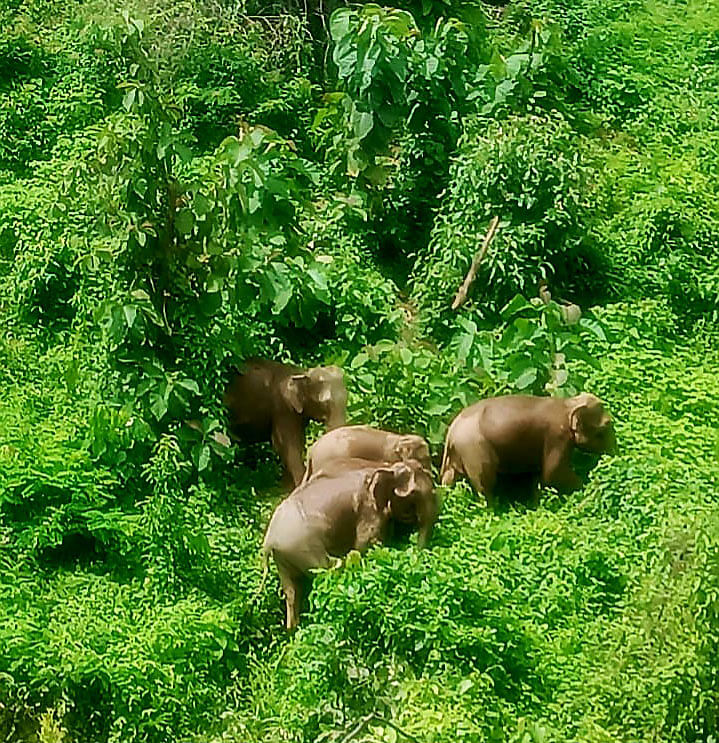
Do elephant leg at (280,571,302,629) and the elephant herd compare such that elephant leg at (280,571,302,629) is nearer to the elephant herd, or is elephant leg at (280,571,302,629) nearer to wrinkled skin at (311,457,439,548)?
the elephant herd

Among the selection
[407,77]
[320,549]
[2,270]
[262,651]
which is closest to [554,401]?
[320,549]

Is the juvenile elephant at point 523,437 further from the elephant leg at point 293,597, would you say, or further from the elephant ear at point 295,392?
the elephant leg at point 293,597

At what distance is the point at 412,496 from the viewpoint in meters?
4.24

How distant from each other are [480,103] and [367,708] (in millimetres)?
3323

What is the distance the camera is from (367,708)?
3668 millimetres

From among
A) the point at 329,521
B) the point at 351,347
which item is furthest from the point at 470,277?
the point at 329,521

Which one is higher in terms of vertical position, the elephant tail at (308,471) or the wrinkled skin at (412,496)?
the wrinkled skin at (412,496)

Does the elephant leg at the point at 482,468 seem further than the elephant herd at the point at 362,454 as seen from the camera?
Yes

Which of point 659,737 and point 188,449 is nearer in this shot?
point 659,737

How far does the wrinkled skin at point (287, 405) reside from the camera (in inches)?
190

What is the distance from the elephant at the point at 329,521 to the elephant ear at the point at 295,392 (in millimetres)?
574

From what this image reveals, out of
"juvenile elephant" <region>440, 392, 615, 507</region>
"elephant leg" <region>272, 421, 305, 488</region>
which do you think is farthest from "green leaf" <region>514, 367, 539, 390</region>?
"elephant leg" <region>272, 421, 305, 488</region>

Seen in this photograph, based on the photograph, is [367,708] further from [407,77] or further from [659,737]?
[407,77]

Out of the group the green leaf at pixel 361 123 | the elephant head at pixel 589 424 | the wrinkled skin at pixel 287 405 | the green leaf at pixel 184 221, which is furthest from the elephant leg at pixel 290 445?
the green leaf at pixel 361 123
